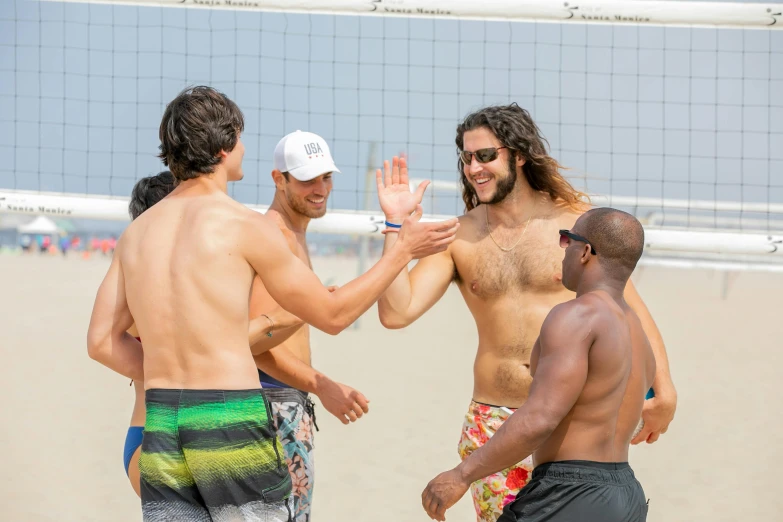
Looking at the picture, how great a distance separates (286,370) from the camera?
3.20m

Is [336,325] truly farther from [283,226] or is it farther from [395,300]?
[283,226]

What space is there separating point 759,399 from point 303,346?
7.35m

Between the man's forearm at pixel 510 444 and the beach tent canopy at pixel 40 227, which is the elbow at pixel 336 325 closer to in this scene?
the man's forearm at pixel 510 444

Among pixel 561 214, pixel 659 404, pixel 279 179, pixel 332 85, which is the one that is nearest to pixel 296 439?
pixel 279 179

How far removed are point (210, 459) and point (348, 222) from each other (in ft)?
7.98

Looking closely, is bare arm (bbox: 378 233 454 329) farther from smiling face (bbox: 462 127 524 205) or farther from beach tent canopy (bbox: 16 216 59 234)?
beach tent canopy (bbox: 16 216 59 234)

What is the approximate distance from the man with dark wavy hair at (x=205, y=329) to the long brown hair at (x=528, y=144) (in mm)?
1344

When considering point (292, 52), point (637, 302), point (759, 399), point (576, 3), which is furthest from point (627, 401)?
point (759, 399)

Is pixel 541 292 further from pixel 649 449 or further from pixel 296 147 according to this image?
pixel 649 449

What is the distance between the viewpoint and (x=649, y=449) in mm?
7348

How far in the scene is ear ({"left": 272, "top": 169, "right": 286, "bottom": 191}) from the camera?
3428 millimetres

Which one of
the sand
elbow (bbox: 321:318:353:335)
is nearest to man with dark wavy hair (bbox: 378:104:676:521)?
elbow (bbox: 321:318:353:335)

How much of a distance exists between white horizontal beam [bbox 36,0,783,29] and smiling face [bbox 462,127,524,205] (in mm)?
1383

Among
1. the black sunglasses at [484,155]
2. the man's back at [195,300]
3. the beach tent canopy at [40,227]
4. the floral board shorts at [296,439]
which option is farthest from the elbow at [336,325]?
the beach tent canopy at [40,227]
